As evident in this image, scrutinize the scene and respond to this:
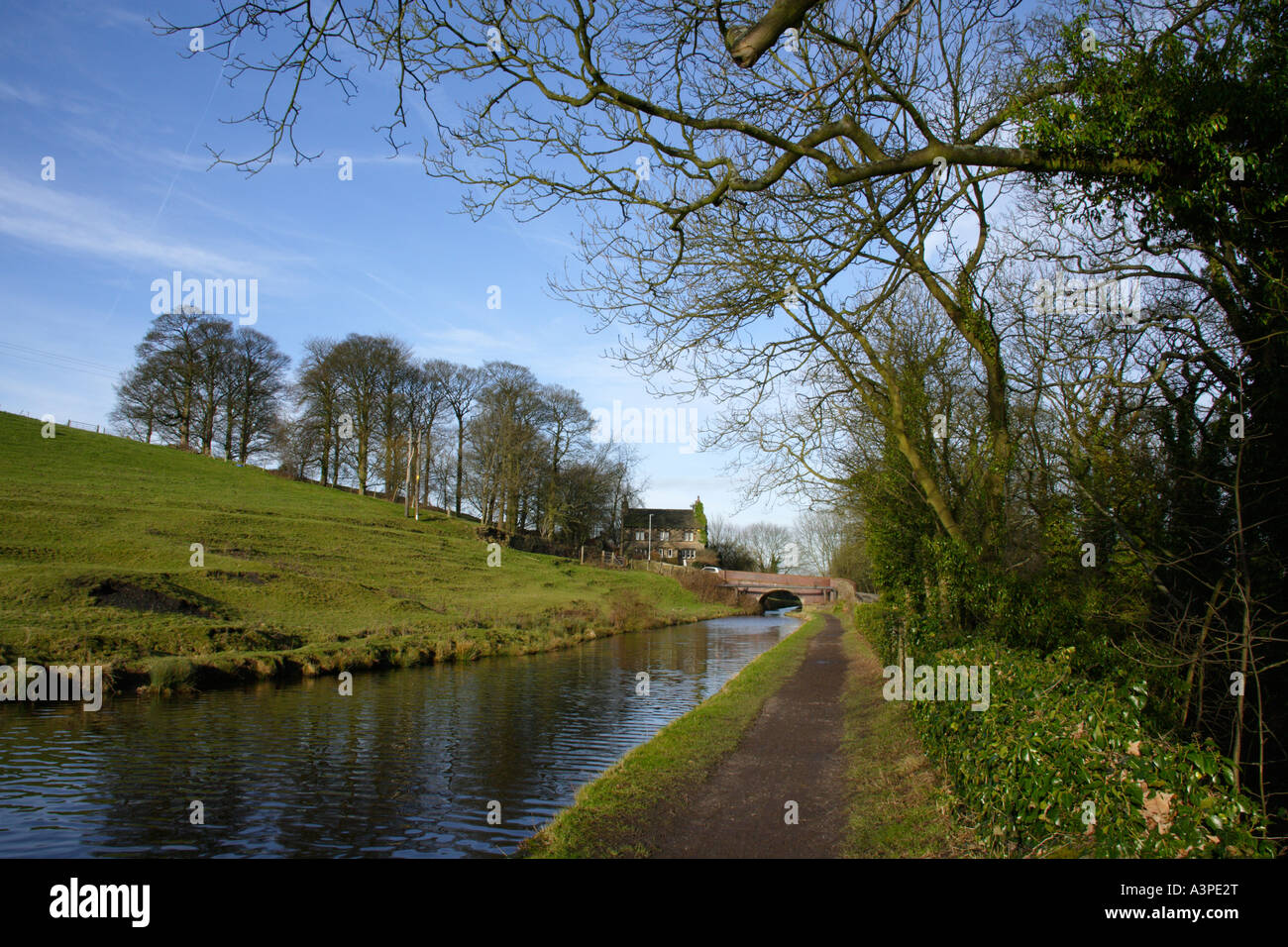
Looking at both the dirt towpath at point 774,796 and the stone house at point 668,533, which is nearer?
the dirt towpath at point 774,796

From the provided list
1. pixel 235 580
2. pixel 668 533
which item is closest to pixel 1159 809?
pixel 235 580

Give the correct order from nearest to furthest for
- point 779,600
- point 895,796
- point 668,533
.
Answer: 1. point 895,796
2. point 779,600
3. point 668,533

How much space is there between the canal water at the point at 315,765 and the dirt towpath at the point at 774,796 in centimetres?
190

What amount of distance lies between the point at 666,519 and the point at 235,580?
3359 inches

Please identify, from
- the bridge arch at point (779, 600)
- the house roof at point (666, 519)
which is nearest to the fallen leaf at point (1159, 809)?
the bridge arch at point (779, 600)

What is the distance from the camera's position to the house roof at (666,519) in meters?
106

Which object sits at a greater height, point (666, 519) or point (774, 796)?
point (666, 519)

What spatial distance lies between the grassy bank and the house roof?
91.1m

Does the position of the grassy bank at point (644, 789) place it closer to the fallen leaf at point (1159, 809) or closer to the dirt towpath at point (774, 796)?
the dirt towpath at point (774, 796)

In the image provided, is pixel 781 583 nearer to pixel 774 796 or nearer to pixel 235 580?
pixel 235 580

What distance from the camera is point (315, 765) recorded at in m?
10.7

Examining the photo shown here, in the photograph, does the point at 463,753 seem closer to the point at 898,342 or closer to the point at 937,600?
the point at 937,600
